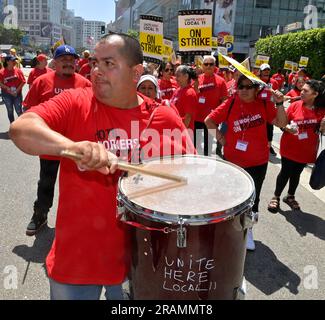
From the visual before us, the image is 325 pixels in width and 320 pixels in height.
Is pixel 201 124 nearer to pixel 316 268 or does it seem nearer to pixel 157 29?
pixel 157 29

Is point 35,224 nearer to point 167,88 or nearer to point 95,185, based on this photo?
point 95,185

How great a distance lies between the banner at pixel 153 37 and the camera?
8.06 metres

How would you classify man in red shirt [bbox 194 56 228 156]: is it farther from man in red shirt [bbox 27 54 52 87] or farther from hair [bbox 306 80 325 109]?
man in red shirt [bbox 27 54 52 87]

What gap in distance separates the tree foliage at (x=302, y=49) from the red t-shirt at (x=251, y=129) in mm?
19032

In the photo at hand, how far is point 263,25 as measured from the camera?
51.8 meters

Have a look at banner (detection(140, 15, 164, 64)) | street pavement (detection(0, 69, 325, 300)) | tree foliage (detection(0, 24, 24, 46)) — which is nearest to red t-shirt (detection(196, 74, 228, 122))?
banner (detection(140, 15, 164, 64))

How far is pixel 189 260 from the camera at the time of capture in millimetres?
1766

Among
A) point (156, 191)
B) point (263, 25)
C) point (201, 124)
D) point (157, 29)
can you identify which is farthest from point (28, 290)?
point (263, 25)

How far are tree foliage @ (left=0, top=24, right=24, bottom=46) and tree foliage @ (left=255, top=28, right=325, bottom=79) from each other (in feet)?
242

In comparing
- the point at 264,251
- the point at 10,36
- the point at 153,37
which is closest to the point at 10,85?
the point at 153,37

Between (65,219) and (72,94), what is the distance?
642 mm

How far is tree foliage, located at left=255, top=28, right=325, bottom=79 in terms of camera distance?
69.0 ft

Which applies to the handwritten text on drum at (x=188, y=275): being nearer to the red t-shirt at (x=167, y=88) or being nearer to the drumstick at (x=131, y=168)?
the drumstick at (x=131, y=168)

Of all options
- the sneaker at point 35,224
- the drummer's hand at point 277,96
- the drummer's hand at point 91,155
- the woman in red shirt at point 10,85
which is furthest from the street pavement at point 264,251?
the woman in red shirt at point 10,85
